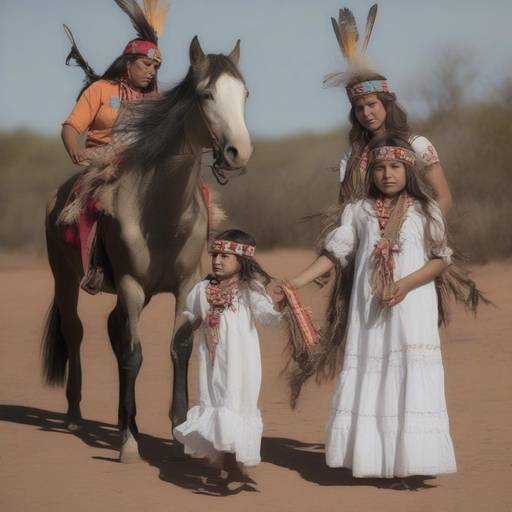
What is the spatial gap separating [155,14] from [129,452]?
115 inches

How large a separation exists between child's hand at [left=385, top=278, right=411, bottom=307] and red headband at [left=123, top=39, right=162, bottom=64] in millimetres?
2617

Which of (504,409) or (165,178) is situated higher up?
(165,178)

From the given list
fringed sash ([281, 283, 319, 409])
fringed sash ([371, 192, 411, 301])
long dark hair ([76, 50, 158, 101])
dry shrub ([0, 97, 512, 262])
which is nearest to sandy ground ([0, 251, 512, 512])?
fringed sash ([281, 283, 319, 409])

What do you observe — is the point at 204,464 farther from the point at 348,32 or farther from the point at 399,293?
the point at 348,32

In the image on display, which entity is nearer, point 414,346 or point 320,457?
point 414,346

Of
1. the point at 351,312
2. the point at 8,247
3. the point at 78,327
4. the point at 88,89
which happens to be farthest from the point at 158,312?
the point at 8,247

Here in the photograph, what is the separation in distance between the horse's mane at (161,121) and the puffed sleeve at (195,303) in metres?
1.04

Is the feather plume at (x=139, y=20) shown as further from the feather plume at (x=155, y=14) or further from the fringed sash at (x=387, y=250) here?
the fringed sash at (x=387, y=250)

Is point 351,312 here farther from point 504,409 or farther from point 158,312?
point 158,312

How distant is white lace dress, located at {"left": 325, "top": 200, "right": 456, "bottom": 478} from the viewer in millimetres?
6605

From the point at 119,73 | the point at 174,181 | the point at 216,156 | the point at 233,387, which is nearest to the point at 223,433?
the point at 233,387

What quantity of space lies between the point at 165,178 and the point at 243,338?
135 cm

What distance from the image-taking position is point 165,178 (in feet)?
25.1

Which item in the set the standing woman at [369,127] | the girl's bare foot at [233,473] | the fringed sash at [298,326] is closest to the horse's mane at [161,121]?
the standing woman at [369,127]
